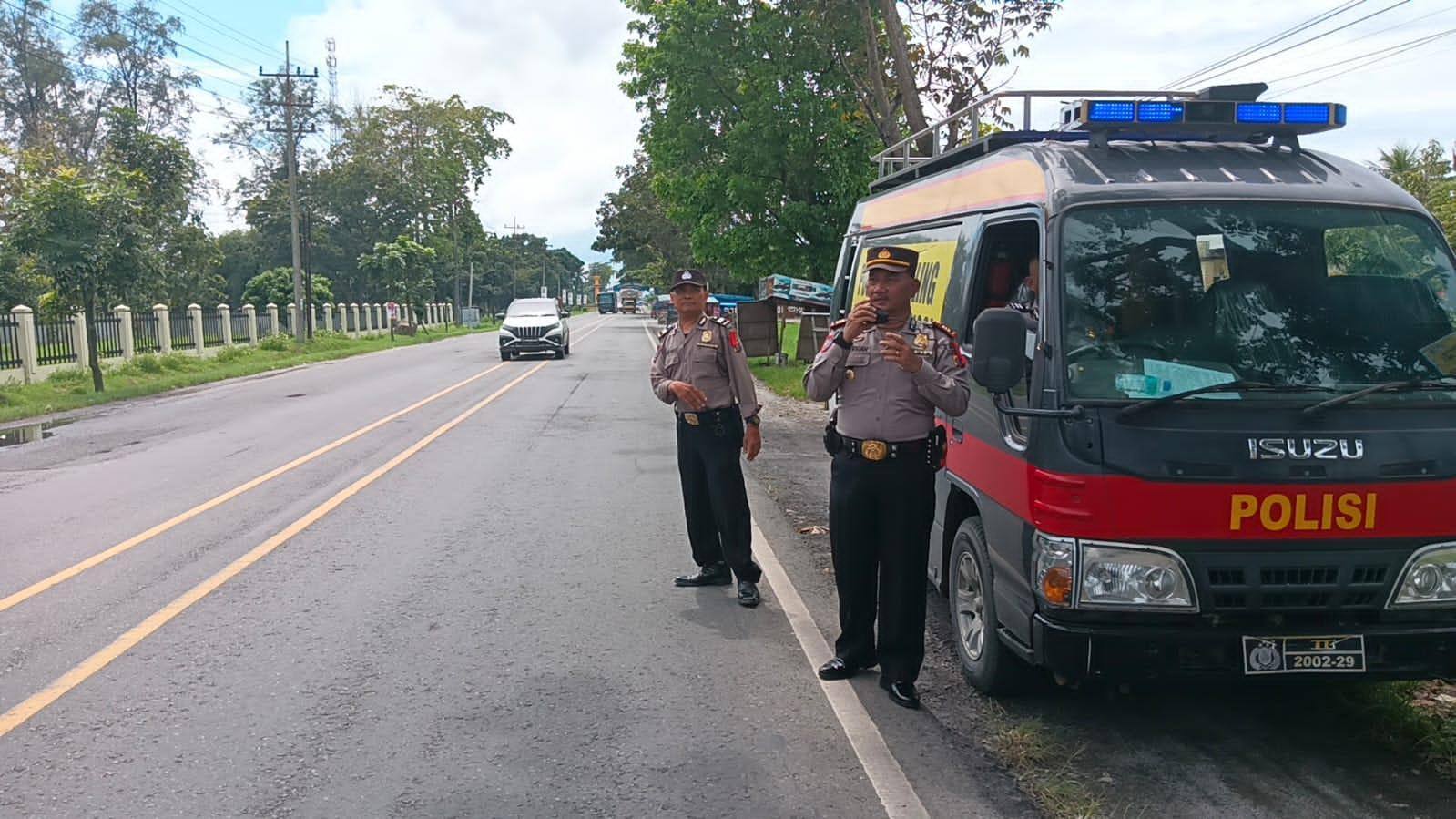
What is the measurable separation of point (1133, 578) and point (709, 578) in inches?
129

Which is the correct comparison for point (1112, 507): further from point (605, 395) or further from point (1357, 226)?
point (605, 395)

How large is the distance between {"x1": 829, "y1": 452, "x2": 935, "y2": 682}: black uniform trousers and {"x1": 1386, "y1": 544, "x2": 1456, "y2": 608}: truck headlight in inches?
68.5

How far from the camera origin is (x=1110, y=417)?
3.80m

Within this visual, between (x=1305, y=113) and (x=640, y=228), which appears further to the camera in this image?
(x=640, y=228)

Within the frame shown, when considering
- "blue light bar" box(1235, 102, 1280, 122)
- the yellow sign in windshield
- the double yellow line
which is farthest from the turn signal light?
the double yellow line

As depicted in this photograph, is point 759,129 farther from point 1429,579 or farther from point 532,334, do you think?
point 1429,579

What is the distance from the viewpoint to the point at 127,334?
27766 millimetres

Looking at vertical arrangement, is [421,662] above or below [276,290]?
below

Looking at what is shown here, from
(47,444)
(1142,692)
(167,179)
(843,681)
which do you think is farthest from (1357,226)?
(167,179)

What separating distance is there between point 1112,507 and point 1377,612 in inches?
39.6

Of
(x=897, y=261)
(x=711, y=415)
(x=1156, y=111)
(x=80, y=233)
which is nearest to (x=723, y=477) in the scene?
(x=711, y=415)

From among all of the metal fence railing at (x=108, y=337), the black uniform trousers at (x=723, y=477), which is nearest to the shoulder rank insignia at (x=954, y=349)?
the black uniform trousers at (x=723, y=477)

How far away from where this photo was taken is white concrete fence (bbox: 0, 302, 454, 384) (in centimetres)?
2252

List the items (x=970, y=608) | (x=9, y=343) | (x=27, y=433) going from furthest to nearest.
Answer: (x=9, y=343) < (x=27, y=433) < (x=970, y=608)
